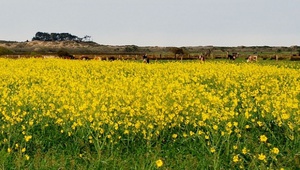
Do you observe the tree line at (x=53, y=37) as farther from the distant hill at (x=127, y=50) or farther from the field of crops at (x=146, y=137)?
the field of crops at (x=146, y=137)

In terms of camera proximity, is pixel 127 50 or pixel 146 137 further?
pixel 127 50

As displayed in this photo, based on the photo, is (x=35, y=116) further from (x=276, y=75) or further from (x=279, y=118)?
(x=276, y=75)

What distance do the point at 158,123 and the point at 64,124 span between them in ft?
6.05

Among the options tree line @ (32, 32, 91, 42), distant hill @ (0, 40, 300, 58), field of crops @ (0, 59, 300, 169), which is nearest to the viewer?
field of crops @ (0, 59, 300, 169)

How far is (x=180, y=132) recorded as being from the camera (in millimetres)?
9164

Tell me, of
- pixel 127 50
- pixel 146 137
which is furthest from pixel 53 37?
pixel 146 137

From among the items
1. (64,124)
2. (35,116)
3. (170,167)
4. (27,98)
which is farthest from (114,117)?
(27,98)

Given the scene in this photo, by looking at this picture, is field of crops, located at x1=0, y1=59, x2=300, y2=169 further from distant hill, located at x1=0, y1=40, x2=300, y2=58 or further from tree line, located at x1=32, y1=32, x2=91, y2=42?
tree line, located at x1=32, y1=32, x2=91, y2=42

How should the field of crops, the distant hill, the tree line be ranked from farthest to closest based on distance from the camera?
the tree line
the distant hill
the field of crops

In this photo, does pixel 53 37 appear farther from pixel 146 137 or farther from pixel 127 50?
pixel 146 137

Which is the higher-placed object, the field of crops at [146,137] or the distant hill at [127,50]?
the field of crops at [146,137]

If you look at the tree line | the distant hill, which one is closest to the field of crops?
the distant hill

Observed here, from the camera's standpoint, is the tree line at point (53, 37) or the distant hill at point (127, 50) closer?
the distant hill at point (127, 50)

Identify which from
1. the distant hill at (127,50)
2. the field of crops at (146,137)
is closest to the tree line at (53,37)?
the distant hill at (127,50)
